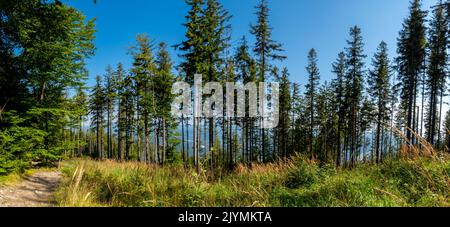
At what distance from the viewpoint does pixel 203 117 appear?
2594cm

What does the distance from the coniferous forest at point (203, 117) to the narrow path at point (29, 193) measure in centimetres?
60

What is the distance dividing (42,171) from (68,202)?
12203 mm

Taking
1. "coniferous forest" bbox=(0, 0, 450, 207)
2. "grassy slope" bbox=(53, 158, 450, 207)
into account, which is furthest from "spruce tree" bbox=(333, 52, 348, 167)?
"grassy slope" bbox=(53, 158, 450, 207)

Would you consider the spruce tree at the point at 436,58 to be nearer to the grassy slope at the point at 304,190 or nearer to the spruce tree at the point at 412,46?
the spruce tree at the point at 412,46

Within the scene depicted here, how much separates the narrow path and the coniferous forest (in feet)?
1.97

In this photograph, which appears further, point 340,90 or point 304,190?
point 340,90

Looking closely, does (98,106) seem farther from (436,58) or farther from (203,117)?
(436,58)

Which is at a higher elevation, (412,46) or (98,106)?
(412,46)

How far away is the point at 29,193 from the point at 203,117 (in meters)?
18.2

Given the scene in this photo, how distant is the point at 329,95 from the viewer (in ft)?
121

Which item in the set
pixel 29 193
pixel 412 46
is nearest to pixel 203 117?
pixel 29 193

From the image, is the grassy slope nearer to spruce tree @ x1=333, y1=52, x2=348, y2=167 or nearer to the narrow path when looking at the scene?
the narrow path

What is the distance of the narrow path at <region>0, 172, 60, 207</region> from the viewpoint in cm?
690
